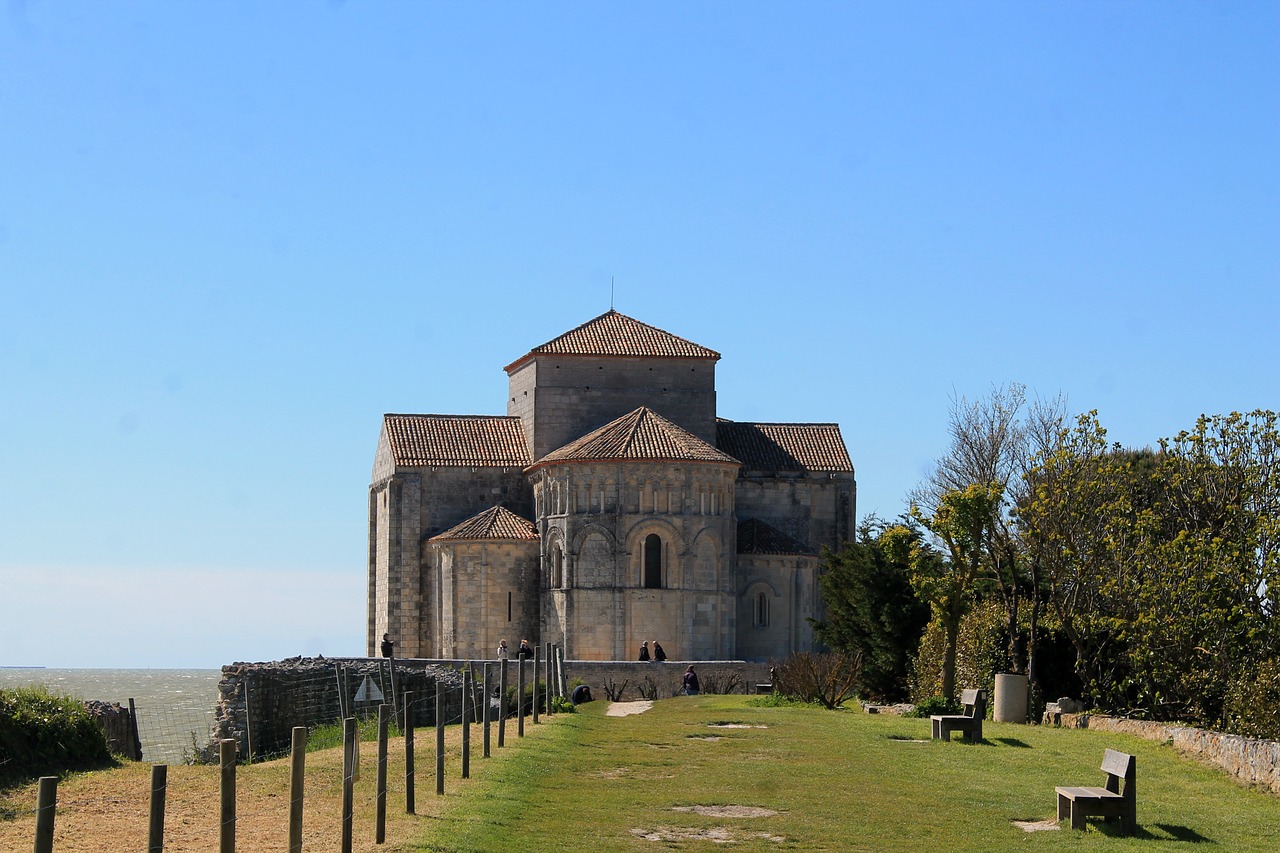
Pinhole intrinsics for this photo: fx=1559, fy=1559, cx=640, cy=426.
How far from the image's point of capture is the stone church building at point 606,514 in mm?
47281

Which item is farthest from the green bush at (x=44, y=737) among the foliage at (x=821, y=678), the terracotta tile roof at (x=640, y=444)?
the terracotta tile roof at (x=640, y=444)

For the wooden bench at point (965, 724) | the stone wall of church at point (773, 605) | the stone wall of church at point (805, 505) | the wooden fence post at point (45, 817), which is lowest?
the wooden bench at point (965, 724)

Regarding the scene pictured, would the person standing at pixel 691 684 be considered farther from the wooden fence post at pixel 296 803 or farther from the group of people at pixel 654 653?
the wooden fence post at pixel 296 803

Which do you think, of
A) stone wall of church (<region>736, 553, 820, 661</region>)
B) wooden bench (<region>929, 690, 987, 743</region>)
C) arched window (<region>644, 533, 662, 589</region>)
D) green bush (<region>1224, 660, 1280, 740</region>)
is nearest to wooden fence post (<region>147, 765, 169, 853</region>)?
green bush (<region>1224, 660, 1280, 740</region>)

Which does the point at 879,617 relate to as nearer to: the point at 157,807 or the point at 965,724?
the point at 965,724

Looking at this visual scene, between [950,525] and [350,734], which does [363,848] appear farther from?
[950,525]

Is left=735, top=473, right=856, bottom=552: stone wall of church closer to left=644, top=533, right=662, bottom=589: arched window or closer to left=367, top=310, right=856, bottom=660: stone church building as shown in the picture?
left=367, top=310, right=856, bottom=660: stone church building

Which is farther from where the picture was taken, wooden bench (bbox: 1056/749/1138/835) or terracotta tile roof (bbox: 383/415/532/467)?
terracotta tile roof (bbox: 383/415/532/467)

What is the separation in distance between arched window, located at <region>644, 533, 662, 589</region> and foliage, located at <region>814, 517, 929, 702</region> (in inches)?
403

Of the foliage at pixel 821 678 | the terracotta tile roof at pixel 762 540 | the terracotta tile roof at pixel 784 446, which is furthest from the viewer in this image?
the terracotta tile roof at pixel 784 446

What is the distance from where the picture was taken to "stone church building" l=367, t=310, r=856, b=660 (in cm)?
4728

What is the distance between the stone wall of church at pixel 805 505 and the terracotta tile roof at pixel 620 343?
491 cm

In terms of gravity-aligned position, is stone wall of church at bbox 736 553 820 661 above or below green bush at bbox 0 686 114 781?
above

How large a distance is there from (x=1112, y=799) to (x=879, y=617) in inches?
837
